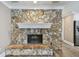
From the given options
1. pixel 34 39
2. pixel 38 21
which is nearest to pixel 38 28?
pixel 38 21

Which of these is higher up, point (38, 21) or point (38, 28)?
point (38, 21)

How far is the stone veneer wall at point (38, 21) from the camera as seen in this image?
7.59m

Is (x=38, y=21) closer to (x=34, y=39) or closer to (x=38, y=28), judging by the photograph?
(x=38, y=28)

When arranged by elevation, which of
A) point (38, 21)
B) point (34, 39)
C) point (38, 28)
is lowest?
point (34, 39)

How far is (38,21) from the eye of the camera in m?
7.62

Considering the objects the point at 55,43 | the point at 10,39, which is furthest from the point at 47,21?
the point at 10,39

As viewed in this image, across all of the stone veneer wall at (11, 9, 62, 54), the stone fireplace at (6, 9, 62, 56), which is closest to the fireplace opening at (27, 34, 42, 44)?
the stone fireplace at (6, 9, 62, 56)

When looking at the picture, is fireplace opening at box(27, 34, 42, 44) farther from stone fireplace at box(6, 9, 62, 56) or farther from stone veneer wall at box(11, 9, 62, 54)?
stone veneer wall at box(11, 9, 62, 54)

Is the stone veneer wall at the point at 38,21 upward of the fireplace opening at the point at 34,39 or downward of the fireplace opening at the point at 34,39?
upward

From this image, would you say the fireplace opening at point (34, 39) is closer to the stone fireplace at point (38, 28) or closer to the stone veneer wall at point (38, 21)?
the stone fireplace at point (38, 28)

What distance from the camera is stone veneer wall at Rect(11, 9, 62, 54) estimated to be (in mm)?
7594

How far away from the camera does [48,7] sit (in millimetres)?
7547

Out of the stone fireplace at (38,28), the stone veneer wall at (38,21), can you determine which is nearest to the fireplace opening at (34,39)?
the stone fireplace at (38,28)

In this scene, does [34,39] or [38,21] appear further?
[34,39]
